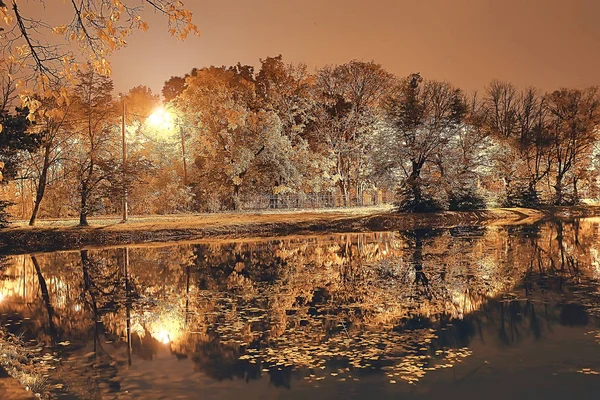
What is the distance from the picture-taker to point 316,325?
1363cm

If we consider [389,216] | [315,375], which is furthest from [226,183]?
[315,375]

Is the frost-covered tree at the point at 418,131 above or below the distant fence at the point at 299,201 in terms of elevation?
above

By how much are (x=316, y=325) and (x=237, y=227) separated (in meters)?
27.8

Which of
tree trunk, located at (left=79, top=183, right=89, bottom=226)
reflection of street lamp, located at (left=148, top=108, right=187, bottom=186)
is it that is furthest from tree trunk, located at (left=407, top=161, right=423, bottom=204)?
tree trunk, located at (left=79, top=183, right=89, bottom=226)

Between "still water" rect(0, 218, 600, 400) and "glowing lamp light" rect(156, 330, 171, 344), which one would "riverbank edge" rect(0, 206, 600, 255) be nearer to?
"still water" rect(0, 218, 600, 400)

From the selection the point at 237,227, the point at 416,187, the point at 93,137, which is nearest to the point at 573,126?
the point at 416,187

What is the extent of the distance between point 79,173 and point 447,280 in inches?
1134

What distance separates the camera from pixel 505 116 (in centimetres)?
7612

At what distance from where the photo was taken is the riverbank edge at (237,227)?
118 feet

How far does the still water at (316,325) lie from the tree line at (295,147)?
16571 mm

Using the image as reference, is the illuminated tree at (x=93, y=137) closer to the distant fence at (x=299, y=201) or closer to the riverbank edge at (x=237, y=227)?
the riverbank edge at (x=237, y=227)

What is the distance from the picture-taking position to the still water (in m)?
9.92

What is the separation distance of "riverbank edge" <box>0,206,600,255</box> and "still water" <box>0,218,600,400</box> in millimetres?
9741

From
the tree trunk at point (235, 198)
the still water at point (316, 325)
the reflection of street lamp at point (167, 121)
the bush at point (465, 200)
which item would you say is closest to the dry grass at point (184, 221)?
the tree trunk at point (235, 198)
